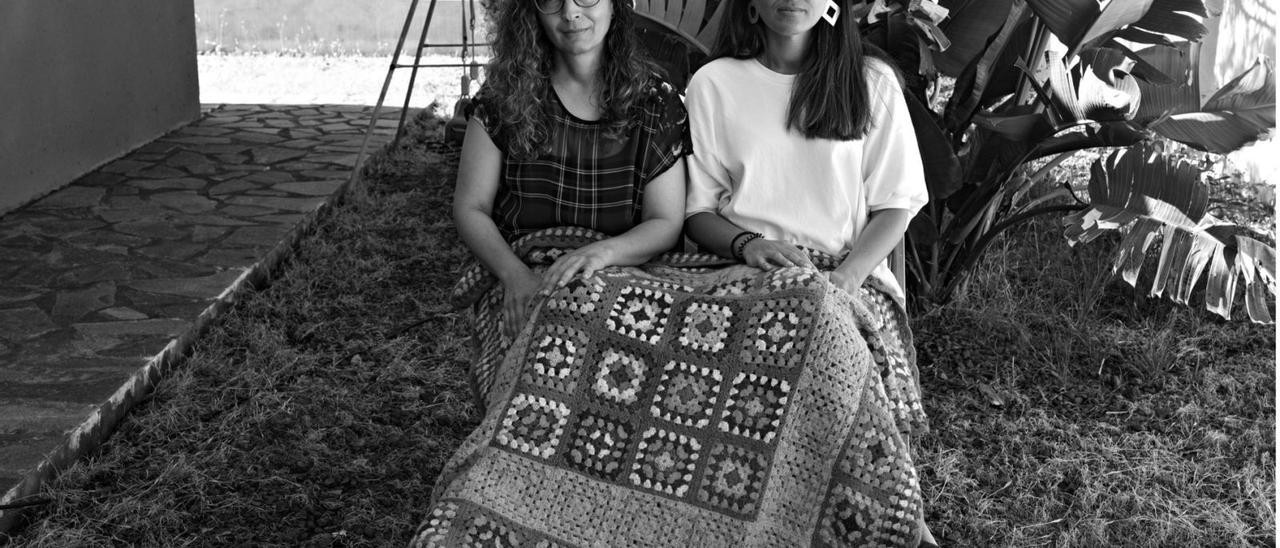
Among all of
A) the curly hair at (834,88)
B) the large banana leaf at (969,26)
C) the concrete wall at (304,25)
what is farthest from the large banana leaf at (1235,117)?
the concrete wall at (304,25)

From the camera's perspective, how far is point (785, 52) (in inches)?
109

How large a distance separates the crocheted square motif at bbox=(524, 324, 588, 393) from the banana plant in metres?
1.87

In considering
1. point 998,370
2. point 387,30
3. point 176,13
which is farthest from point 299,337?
point 387,30

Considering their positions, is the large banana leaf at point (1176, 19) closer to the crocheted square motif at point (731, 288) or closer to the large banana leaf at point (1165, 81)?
the large banana leaf at point (1165, 81)

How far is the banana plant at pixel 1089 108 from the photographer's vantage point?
11.9 feet

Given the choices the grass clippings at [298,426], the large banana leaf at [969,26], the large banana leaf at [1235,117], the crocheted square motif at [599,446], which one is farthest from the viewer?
the large banana leaf at [969,26]

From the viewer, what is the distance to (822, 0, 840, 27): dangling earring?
2645 millimetres

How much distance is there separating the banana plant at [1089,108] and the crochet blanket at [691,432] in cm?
173

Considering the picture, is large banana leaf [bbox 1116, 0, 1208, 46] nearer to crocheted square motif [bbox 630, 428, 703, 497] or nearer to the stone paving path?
crocheted square motif [bbox 630, 428, 703, 497]

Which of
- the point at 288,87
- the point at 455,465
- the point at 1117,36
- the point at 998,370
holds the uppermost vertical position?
the point at 1117,36

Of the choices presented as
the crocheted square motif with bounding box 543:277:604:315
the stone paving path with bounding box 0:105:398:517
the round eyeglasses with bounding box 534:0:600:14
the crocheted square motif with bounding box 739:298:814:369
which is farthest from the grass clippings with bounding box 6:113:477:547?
the round eyeglasses with bounding box 534:0:600:14

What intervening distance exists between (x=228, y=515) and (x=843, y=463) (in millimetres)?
1754

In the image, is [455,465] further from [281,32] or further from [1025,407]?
[281,32]

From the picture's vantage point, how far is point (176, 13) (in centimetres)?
763
